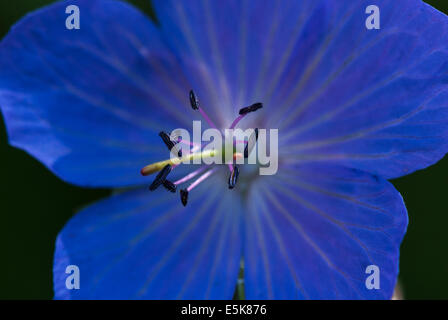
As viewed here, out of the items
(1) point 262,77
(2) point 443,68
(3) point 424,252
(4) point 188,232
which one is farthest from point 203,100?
(3) point 424,252

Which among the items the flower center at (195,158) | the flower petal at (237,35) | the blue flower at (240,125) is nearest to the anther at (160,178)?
the flower center at (195,158)

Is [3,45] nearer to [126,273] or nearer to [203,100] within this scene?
[203,100]

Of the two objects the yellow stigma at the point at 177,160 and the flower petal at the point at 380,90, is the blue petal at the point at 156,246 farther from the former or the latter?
the flower petal at the point at 380,90

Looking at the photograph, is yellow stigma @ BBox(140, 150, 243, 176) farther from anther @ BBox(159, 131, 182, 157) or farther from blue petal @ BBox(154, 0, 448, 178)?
blue petal @ BBox(154, 0, 448, 178)

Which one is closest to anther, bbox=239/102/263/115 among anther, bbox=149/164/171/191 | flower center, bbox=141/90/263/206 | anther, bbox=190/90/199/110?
flower center, bbox=141/90/263/206

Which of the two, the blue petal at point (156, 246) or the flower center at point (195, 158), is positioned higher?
the flower center at point (195, 158)

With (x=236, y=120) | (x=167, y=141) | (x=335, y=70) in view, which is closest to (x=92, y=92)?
(x=167, y=141)
